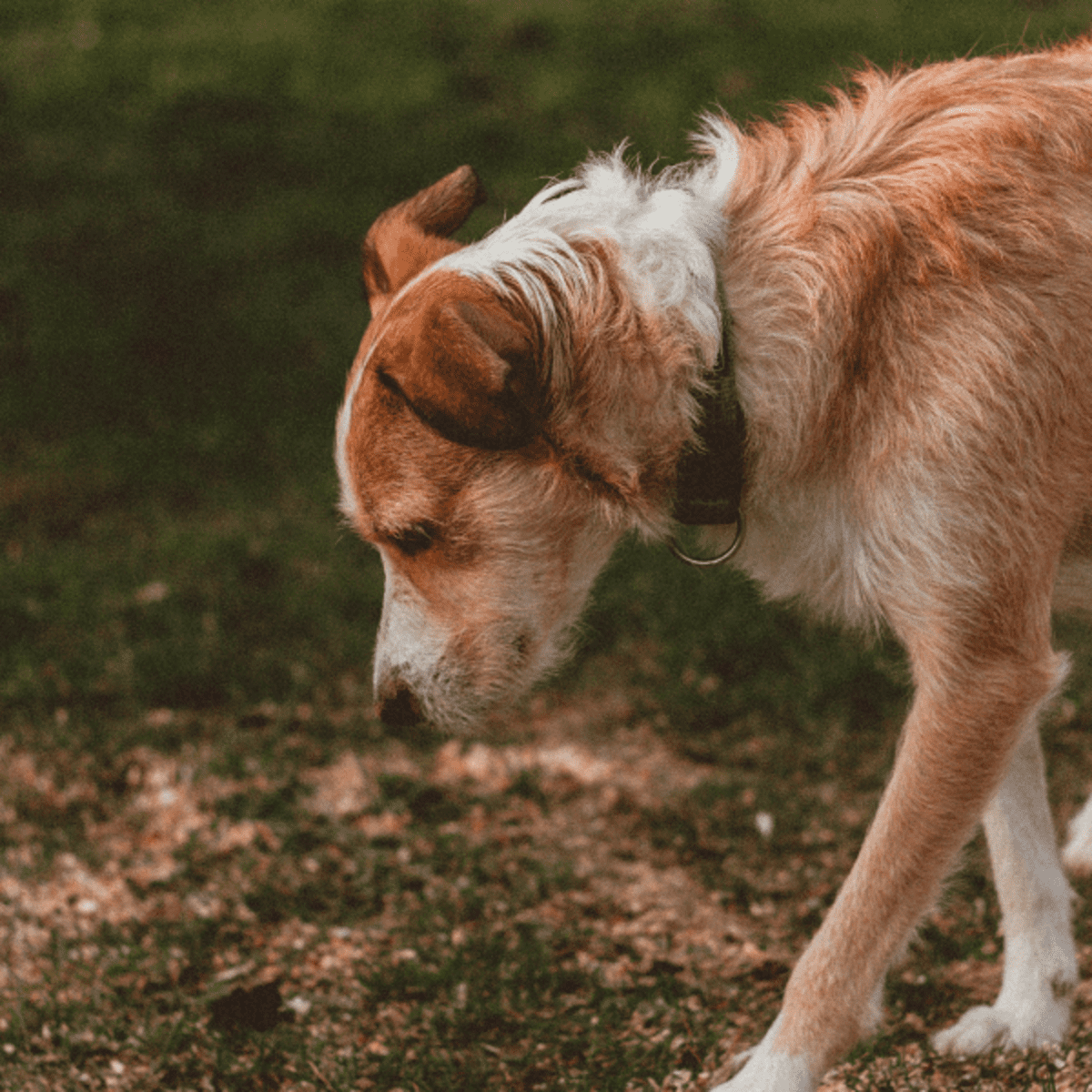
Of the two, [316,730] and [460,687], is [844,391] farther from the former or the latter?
[316,730]

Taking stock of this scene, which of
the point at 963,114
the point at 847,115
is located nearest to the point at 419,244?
the point at 847,115

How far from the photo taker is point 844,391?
2896mm

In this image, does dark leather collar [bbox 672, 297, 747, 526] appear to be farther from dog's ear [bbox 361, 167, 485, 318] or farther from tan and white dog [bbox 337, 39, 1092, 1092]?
dog's ear [bbox 361, 167, 485, 318]

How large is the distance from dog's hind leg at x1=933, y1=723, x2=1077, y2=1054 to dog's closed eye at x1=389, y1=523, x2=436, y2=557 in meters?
1.57

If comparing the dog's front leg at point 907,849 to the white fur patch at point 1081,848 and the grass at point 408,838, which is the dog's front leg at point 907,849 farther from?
the white fur patch at point 1081,848

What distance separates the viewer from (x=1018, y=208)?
114 inches

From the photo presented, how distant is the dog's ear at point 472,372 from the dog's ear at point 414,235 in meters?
0.56

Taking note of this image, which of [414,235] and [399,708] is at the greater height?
[414,235]

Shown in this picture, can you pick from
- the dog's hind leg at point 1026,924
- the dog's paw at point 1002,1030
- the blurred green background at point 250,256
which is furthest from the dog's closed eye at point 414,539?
the blurred green background at point 250,256

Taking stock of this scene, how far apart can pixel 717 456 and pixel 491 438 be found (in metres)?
0.51

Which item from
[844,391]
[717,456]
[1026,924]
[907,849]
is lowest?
[1026,924]

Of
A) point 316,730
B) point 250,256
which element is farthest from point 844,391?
point 250,256

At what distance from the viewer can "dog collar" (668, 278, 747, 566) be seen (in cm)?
288

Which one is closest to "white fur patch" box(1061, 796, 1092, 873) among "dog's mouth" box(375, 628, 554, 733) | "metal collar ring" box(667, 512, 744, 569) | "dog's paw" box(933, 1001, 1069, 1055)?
"dog's paw" box(933, 1001, 1069, 1055)
